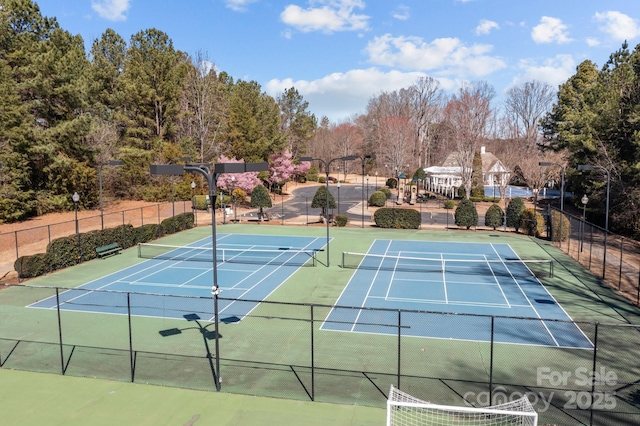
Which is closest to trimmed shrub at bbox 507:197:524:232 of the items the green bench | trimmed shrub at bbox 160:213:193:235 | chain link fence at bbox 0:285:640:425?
chain link fence at bbox 0:285:640:425

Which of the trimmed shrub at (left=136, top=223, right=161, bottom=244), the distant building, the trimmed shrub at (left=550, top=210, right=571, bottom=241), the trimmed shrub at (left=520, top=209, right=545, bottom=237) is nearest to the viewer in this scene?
the trimmed shrub at (left=550, top=210, right=571, bottom=241)

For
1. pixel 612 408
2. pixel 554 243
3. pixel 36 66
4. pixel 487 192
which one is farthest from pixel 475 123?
pixel 612 408

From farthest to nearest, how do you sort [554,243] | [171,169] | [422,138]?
[422,138]
[554,243]
[171,169]

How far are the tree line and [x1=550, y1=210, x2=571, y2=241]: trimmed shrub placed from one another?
3.57m

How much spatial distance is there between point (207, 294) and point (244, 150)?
44.3m

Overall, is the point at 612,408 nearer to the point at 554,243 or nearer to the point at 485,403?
the point at 485,403

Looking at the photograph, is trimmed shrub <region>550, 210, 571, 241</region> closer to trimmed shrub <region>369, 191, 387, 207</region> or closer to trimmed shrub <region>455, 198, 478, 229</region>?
trimmed shrub <region>455, 198, 478, 229</region>

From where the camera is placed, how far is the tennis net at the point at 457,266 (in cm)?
2428

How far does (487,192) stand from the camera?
2810 inches

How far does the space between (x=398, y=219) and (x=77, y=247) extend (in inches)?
921

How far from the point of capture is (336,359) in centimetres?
1384

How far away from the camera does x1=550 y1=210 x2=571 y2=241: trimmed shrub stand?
31.1 m

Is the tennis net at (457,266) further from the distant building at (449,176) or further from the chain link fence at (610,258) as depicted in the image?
the distant building at (449,176)

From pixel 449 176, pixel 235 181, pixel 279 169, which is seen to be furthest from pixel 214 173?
pixel 449 176
